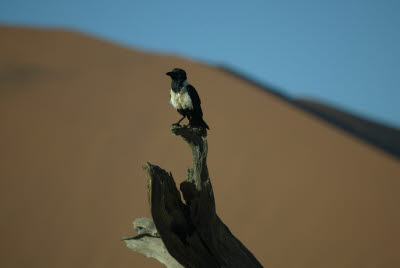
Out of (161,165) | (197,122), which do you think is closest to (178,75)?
(197,122)

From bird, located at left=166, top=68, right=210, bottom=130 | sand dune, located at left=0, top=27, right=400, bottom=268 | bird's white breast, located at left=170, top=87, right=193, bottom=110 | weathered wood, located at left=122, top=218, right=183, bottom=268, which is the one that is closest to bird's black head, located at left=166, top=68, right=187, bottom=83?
bird, located at left=166, top=68, right=210, bottom=130

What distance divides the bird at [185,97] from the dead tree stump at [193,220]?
7.1 inches

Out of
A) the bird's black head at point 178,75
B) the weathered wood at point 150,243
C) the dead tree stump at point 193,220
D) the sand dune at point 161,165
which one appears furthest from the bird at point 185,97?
the sand dune at point 161,165

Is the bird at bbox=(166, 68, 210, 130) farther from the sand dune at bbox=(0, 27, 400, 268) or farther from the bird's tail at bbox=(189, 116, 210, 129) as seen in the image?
the sand dune at bbox=(0, 27, 400, 268)

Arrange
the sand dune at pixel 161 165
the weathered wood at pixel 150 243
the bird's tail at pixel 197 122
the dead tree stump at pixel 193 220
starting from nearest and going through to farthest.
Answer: the dead tree stump at pixel 193 220 < the weathered wood at pixel 150 243 < the bird's tail at pixel 197 122 < the sand dune at pixel 161 165

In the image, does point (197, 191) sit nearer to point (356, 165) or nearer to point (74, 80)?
point (356, 165)

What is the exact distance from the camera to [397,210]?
1217 centimetres

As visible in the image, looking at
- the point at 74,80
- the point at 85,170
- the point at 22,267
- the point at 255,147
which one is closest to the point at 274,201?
the point at 255,147

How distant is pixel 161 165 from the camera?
13992 millimetres

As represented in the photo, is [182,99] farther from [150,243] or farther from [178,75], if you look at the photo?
[150,243]

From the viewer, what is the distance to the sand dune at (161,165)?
10.9 metres

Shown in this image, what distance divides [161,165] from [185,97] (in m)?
9.52

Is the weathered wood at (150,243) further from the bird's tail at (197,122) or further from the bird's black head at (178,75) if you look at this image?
the bird's black head at (178,75)

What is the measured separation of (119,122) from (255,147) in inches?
200
